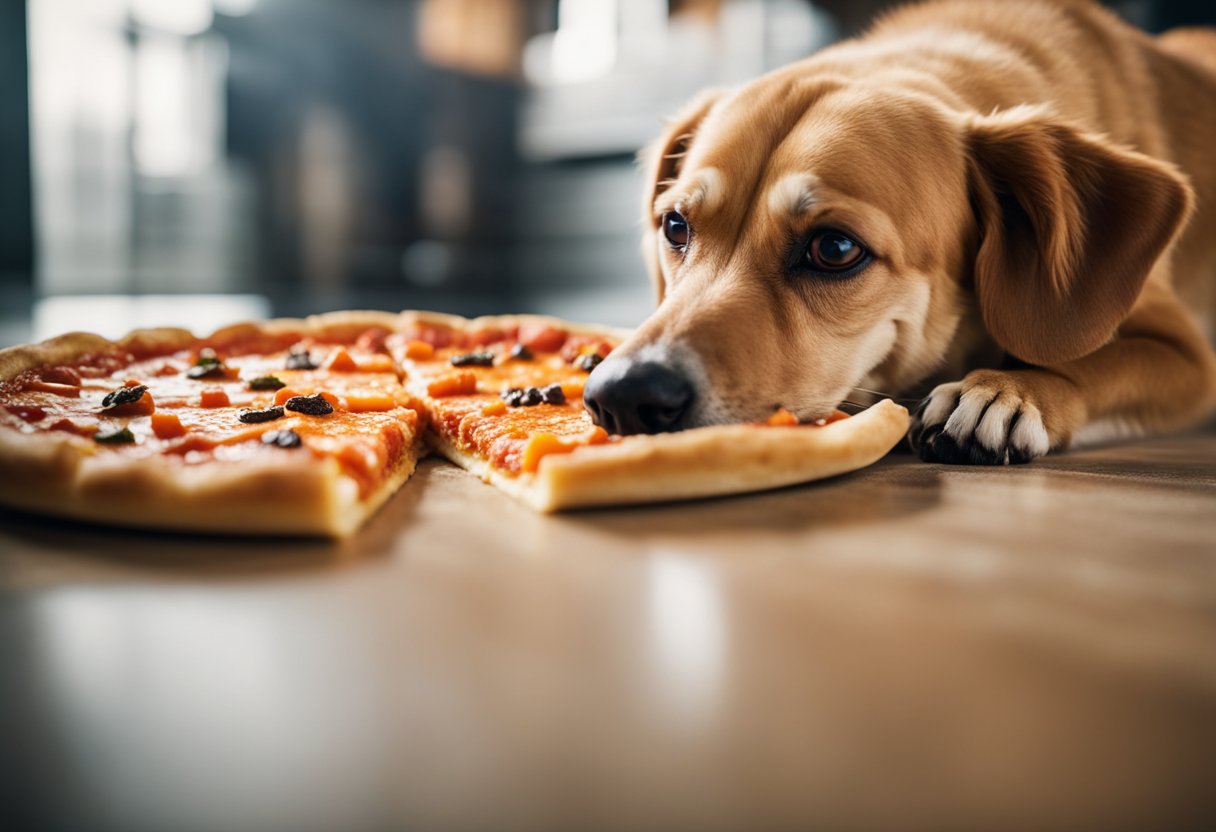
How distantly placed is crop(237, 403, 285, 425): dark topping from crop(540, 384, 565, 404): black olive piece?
0.64 meters

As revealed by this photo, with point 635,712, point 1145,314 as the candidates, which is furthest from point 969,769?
point 1145,314

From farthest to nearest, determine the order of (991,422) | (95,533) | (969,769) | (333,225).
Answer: (333,225) < (991,422) < (95,533) < (969,769)

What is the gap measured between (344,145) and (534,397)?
10.6 m

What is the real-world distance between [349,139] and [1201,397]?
11.0 metres

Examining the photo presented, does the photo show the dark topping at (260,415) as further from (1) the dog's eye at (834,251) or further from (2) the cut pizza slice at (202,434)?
(1) the dog's eye at (834,251)

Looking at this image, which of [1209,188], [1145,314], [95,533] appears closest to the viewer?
[95,533]

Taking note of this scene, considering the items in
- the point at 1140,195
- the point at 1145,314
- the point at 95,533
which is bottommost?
the point at 95,533

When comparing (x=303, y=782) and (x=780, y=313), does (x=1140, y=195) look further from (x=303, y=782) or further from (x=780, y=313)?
A: (x=303, y=782)

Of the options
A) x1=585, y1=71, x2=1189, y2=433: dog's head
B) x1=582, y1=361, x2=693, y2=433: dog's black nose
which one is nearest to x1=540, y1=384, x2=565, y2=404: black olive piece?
x1=585, y1=71, x2=1189, y2=433: dog's head

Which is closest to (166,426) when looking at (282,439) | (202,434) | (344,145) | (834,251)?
(202,434)

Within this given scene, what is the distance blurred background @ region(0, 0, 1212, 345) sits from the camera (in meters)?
8.29

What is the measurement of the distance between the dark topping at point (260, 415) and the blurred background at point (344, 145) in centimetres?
402

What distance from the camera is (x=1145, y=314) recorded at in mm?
2773

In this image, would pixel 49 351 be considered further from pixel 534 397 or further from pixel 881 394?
pixel 881 394
